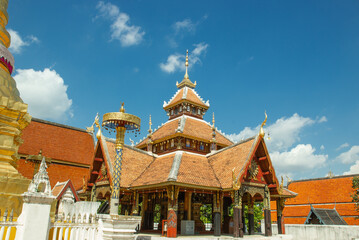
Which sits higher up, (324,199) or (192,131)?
(192,131)

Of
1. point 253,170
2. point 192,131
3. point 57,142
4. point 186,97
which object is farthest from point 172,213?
point 57,142

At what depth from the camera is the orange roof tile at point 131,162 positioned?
18.4 m

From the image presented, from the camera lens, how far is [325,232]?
72.2 ft

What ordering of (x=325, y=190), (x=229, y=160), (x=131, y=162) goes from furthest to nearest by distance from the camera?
(x=325, y=190), (x=131, y=162), (x=229, y=160)

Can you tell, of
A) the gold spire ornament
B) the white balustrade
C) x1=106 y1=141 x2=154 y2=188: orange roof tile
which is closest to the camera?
the white balustrade

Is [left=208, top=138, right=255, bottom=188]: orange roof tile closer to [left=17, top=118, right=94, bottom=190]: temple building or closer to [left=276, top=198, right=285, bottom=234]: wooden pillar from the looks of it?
[left=276, top=198, right=285, bottom=234]: wooden pillar

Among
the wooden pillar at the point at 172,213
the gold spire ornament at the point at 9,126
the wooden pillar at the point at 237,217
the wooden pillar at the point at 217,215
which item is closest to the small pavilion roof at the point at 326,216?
the wooden pillar at the point at 237,217

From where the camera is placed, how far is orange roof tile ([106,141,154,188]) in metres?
18.4

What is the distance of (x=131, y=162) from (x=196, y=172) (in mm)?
4807

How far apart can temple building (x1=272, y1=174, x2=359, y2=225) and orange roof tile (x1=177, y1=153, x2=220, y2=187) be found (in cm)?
1546

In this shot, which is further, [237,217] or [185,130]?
[185,130]

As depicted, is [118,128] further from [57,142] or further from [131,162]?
[57,142]

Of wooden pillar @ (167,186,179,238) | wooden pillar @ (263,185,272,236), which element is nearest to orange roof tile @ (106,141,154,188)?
wooden pillar @ (167,186,179,238)

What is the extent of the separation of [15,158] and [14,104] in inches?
77.7
